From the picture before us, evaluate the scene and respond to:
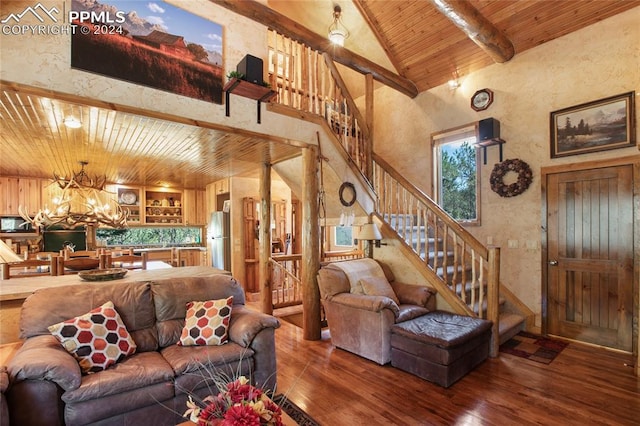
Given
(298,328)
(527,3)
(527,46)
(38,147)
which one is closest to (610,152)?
(527,46)

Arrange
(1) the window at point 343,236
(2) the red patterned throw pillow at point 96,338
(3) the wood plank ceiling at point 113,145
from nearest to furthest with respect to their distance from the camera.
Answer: (2) the red patterned throw pillow at point 96,338
(3) the wood plank ceiling at point 113,145
(1) the window at point 343,236

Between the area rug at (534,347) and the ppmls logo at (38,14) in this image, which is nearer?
the ppmls logo at (38,14)

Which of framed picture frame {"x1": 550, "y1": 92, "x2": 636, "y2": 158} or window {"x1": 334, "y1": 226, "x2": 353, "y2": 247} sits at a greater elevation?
framed picture frame {"x1": 550, "y1": 92, "x2": 636, "y2": 158}

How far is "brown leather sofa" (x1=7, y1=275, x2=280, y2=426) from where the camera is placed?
1.80 metres

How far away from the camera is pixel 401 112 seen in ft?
19.7

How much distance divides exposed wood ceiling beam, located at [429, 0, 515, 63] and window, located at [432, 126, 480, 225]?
1100 mm

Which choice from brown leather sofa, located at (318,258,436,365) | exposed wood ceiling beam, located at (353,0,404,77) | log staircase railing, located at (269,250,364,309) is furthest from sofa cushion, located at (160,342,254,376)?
exposed wood ceiling beam, located at (353,0,404,77)

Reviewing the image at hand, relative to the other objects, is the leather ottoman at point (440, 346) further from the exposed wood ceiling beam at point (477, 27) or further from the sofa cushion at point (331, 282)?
the exposed wood ceiling beam at point (477, 27)

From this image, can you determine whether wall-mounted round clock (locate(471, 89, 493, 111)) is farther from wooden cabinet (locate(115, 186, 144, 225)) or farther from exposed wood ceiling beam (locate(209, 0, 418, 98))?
wooden cabinet (locate(115, 186, 144, 225))

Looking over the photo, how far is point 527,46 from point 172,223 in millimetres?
7992

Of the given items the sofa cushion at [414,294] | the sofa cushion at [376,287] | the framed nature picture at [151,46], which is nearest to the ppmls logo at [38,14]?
the framed nature picture at [151,46]

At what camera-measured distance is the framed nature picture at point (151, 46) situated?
260cm

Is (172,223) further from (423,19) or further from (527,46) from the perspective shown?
(527,46)

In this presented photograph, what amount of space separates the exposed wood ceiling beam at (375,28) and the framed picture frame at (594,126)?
2.74m
